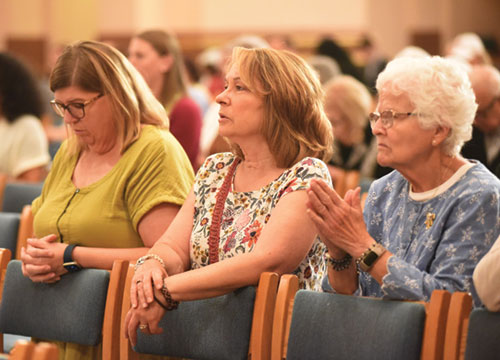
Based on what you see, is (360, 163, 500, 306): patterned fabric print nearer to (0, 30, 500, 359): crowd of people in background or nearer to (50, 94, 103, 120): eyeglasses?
(0, 30, 500, 359): crowd of people in background

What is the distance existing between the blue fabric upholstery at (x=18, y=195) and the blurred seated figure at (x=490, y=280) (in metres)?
2.76

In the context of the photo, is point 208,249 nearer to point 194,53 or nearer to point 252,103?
point 252,103

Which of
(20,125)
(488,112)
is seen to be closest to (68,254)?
(488,112)

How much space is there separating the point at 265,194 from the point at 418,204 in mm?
495

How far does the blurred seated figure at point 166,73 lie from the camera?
4672mm

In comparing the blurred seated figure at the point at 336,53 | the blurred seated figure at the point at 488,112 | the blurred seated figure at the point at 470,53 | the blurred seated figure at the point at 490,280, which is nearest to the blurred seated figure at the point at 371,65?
the blurred seated figure at the point at 336,53

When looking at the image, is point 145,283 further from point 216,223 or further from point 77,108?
point 77,108

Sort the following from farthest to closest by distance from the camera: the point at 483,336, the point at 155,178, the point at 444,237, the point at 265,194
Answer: the point at 155,178 → the point at 265,194 → the point at 444,237 → the point at 483,336

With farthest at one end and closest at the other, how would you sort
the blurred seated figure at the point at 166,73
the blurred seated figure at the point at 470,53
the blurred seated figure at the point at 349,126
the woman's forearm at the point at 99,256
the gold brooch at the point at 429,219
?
1. the blurred seated figure at the point at 470,53
2. the blurred seated figure at the point at 349,126
3. the blurred seated figure at the point at 166,73
4. the woman's forearm at the point at 99,256
5. the gold brooch at the point at 429,219

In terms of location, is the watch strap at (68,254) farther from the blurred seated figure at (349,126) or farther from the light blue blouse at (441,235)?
the blurred seated figure at (349,126)

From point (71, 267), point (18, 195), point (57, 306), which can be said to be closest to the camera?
point (57, 306)

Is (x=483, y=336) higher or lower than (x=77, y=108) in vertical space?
lower

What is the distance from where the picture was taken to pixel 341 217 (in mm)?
2375

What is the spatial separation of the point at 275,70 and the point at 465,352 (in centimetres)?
Result: 114
